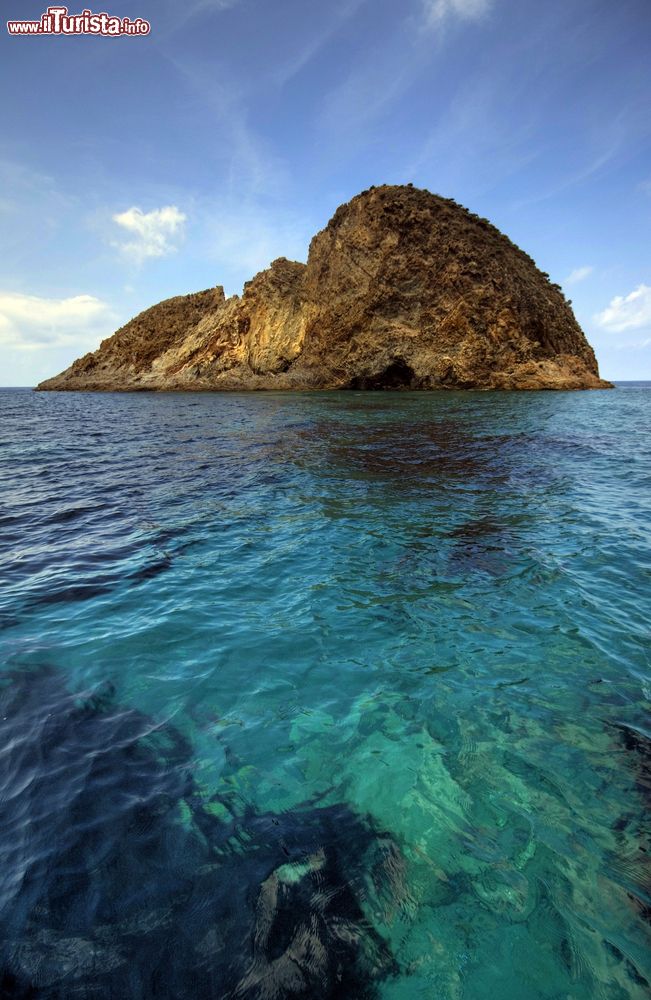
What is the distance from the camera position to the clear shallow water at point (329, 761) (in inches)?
85.2

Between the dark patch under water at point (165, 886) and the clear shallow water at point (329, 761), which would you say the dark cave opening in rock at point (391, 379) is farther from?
the dark patch under water at point (165, 886)

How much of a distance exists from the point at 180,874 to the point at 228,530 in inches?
226

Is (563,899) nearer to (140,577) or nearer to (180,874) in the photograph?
(180,874)

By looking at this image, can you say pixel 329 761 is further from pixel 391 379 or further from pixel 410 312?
pixel 410 312

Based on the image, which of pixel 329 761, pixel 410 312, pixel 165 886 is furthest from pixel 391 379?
pixel 165 886

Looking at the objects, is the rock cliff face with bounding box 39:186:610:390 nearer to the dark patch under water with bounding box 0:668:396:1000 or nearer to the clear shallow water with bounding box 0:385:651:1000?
the clear shallow water with bounding box 0:385:651:1000

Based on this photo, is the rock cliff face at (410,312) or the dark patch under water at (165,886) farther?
the rock cliff face at (410,312)

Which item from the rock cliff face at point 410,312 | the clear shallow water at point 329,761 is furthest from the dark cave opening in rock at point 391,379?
the clear shallow water at point 329,761

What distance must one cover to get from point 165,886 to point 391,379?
158ft

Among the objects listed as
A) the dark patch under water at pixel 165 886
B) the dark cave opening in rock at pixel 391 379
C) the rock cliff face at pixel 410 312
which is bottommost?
the dark patch under water at pixel 165 886

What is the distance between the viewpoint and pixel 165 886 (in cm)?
245

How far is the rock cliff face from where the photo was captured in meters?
43.7

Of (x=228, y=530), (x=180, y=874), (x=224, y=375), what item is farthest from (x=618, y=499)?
(x=224, y=375)

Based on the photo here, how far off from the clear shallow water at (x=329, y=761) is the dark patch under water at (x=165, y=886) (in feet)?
0.04
